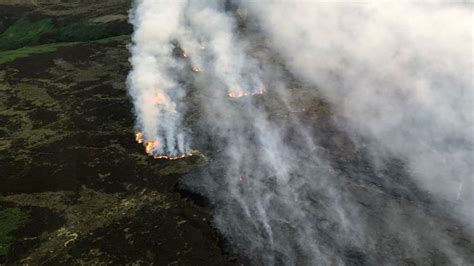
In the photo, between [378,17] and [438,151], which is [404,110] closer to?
[438,151]

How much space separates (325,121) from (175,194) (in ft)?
43.6

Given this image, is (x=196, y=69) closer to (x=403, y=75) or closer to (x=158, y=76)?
(x=158, y=76)

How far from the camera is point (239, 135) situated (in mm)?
36438

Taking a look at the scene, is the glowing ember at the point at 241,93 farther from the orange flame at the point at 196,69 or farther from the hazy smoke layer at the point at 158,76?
the orange flame at the point at 196,69

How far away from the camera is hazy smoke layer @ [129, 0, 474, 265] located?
82.5 ft

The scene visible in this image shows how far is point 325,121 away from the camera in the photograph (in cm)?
3719

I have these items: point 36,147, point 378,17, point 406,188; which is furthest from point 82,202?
point 378,17

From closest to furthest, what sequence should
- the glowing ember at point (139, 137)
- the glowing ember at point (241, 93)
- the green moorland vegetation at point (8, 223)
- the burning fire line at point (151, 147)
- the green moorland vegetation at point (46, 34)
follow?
the green moorland vegetation at point (8, 223), the burning fire line at point (151, 147), the glowing ember at point (139, 137), the glowing ember at point (241, 93), the green moorland vegetation at point (46, 34)

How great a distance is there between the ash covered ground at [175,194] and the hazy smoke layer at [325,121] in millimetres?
143

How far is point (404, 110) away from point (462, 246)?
14975 mm

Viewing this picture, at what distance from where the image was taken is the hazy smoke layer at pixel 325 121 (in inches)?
990

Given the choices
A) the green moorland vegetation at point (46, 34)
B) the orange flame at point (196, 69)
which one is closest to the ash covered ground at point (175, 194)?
the orange flame at point (196, 69)

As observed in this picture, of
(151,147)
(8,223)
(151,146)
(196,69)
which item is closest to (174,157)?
(151,147)

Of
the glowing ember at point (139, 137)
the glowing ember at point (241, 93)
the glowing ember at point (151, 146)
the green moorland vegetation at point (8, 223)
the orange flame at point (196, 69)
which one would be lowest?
the green moorland vegetation at point (8, 223)
